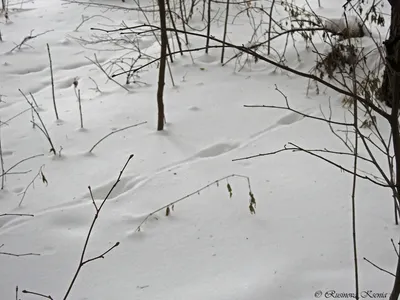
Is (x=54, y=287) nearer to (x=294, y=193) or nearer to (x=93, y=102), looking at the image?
(x=294, y=193)

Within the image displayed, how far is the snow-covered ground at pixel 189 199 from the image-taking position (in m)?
1.81

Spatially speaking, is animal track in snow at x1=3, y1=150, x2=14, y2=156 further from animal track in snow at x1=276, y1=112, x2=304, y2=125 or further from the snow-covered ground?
animal track in snow at x1=276, y1=112, x2=304, y2=125

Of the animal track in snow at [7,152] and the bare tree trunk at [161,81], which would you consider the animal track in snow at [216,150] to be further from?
the animal track in snow at [7,152]

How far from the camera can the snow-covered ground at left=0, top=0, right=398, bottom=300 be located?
5.95 ft

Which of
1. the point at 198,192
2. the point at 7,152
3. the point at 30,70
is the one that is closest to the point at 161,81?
the point at 198,192

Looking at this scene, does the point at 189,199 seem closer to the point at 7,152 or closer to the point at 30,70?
the point at 7,152

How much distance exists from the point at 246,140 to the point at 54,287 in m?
1.56

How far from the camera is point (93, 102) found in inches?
141

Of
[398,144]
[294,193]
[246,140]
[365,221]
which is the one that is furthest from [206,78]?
[398,144]

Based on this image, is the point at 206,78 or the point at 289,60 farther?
the point at 289,60

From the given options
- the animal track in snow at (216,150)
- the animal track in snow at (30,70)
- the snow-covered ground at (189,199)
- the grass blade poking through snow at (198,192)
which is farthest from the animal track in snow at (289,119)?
the animal track in snow at (30,70)

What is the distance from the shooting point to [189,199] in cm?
233

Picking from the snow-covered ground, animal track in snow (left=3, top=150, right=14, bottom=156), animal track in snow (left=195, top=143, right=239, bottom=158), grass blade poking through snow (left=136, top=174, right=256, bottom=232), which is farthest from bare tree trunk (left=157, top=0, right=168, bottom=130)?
animal track in snow (left=3, top=150, right=14, bottom=156)

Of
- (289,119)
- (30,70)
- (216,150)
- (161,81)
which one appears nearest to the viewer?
(216,150)
